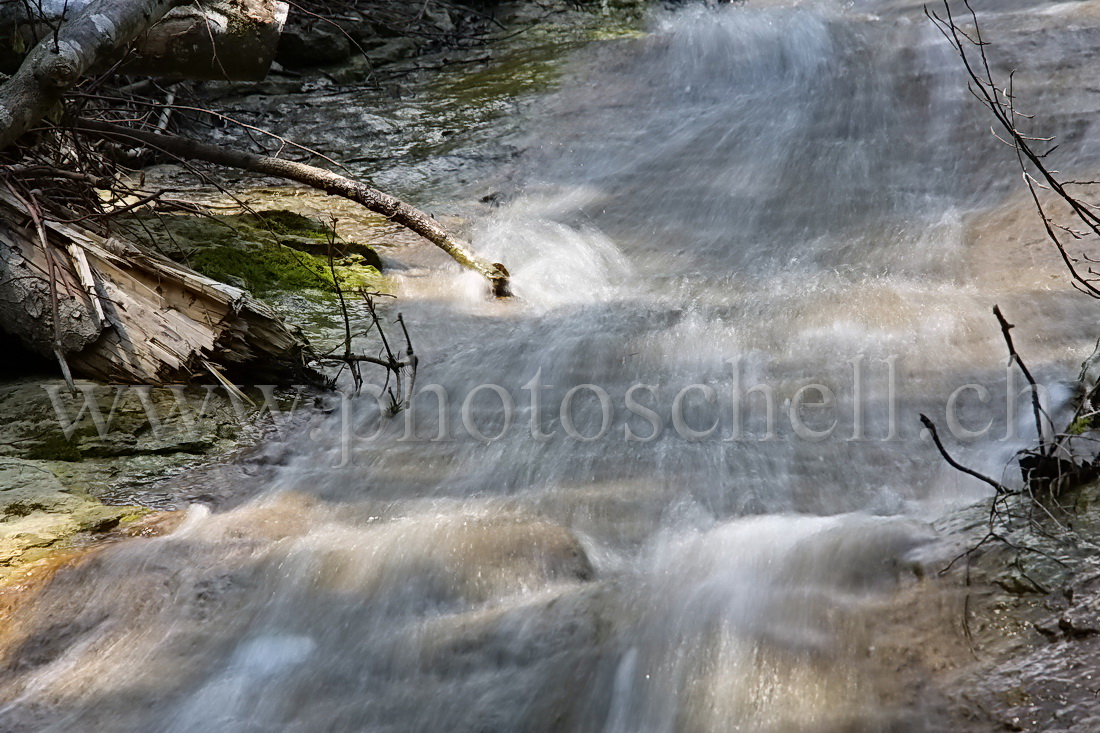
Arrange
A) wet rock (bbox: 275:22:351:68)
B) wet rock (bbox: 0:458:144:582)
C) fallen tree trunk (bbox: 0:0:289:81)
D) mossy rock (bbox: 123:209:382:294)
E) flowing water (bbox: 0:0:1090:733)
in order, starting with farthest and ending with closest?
wet rock (bbox: 275:22:351:68)
fallen tree trunk (bbox: 0:0:289:81)
mossy rock (bbox: 123:209:382:294)
wet rock (bbox: 0:458:144:582)
flowing water (bbox: 0:0:1090:733)

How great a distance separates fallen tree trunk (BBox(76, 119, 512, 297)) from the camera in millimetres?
5336

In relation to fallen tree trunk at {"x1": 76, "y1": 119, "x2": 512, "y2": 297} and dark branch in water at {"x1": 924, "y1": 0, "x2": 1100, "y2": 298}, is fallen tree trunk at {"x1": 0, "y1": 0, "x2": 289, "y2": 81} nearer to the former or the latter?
fallen tree trunk at {"x1": 76, "y1": 119, "x2": 512, "y2": 297}

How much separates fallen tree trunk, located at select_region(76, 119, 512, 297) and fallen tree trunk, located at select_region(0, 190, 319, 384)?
1.37 meters

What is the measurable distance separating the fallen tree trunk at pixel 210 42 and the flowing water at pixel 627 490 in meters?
1.77

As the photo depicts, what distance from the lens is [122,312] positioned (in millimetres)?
4039

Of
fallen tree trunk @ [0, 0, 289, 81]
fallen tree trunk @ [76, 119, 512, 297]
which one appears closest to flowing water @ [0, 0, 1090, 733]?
fallen tree trunk @ [76, 119, 512, 297]

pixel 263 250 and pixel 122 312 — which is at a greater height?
pixel 263 250

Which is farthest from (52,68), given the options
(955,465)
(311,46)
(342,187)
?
(311,46)

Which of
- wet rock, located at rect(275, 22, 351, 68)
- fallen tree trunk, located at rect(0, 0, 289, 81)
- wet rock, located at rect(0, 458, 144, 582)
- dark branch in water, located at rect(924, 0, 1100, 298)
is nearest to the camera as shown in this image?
dark branch in water, located at rect(924, 0, 1100, 298)

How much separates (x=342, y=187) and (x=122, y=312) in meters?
1.89

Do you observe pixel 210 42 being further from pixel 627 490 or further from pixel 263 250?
pixel 627 490

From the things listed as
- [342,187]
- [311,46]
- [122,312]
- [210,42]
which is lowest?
[122,312]

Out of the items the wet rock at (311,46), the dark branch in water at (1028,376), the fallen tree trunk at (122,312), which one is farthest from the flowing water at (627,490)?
the wet rock at (311,46)

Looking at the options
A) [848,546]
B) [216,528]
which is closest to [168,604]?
[216,528]
